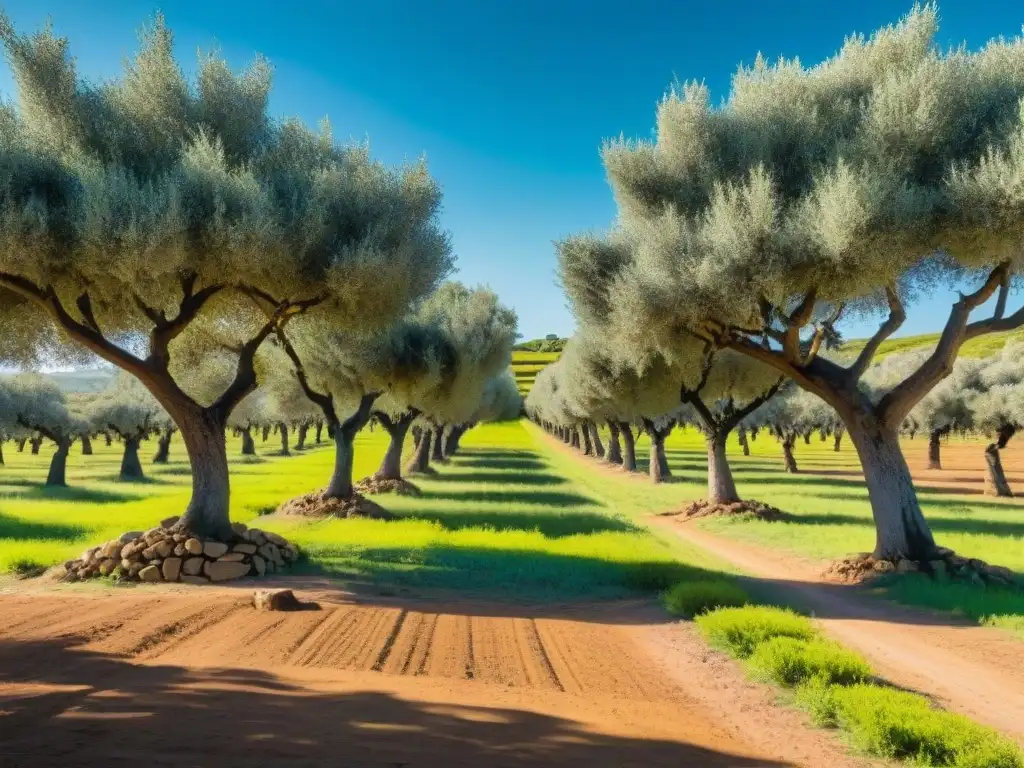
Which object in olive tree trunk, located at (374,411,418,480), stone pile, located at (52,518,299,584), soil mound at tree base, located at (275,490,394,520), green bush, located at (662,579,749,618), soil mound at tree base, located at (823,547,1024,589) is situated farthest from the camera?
olive tree trunk, located at (374,411,418,480)

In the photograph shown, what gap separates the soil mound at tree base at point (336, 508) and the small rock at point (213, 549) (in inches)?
356

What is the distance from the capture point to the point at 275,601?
10.1 meters

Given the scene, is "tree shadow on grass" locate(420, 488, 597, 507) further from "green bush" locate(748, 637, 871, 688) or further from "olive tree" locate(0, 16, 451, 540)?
"green bush" locate(748, 637, 871, 688)

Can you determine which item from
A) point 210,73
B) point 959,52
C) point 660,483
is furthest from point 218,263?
point 660,483

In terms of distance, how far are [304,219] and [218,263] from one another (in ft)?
6.28

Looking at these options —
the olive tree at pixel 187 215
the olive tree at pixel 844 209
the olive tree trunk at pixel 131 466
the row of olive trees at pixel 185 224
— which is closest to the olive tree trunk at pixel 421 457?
the olive tree trunk at pixel 131 466

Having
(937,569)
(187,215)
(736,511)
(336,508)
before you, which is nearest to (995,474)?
(736,511)

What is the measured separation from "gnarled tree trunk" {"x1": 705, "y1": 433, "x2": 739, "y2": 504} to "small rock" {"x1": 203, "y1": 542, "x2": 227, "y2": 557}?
18037mm

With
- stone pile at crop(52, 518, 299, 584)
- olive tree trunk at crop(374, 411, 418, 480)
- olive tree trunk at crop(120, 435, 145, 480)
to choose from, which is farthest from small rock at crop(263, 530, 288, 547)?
olive tree trunk at crop(120, 435, 145, 480)

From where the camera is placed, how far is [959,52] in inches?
562

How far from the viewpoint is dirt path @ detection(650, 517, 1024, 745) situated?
7.15 metres

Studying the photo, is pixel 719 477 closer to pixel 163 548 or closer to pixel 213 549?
pixel 213 549

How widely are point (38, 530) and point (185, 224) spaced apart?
13.4 m

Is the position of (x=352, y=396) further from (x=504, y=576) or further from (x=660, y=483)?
(x=660, y=483)
